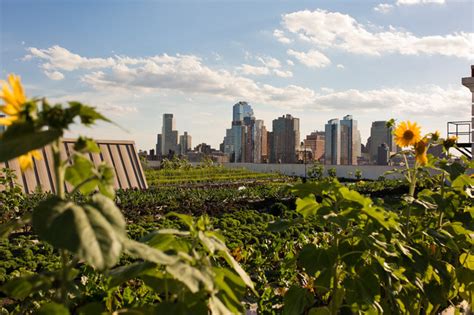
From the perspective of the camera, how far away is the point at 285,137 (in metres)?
59.8

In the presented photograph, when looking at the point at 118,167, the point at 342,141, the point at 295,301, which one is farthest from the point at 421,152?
the point at 342,141

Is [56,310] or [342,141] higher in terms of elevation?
[342,141]

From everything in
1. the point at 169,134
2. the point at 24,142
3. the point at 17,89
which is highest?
the point at 169,134

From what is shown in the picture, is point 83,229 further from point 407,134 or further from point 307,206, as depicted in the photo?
point 407,134

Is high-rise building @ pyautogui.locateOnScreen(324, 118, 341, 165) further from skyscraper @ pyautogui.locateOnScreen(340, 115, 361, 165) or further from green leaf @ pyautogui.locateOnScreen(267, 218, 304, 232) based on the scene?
green leaf @ pyautogui.locateOnScreen(267, 218, 304, 232)

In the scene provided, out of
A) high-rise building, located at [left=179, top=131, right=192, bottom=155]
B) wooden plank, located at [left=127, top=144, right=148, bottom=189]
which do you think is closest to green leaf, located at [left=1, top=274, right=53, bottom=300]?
wooden plank, located at [left=127, top=144, right=148, bottom=189]

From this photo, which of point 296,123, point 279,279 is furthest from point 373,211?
point 296,123

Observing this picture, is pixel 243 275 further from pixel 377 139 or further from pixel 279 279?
pixel 377 139

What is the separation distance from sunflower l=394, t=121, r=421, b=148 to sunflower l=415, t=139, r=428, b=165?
0.08m

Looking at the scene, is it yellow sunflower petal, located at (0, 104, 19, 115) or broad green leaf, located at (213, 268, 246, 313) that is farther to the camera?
broad green leaf, located at (213, 268, 246, 313)

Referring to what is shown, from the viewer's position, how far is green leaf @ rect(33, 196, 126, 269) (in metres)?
0.79

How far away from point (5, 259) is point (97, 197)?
324 cm

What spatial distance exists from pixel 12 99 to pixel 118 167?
32.2ft

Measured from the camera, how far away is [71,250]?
792 millimetres
